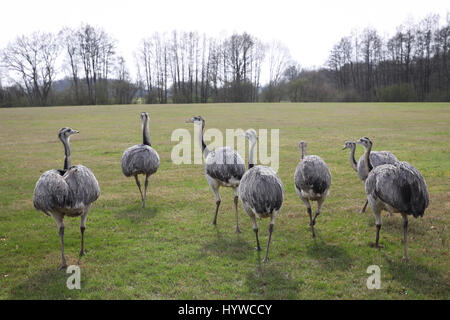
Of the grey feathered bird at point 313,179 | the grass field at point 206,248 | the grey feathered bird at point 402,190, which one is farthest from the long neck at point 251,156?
the grey feathered bird at point 402,190

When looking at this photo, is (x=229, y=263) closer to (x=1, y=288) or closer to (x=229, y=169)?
(x=229, y=169)

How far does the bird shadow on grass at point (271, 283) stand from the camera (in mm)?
5008

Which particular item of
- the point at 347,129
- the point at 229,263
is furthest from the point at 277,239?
the point at 347,129

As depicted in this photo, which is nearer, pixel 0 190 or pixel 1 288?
pixel 1 288

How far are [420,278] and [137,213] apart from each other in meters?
6.28

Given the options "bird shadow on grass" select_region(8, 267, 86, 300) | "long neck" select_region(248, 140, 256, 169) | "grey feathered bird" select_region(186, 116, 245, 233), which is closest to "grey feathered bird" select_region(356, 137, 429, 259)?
"long neck" select_region(248, 140, 256, 169)

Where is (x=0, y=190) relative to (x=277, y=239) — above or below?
above

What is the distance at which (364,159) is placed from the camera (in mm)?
7668

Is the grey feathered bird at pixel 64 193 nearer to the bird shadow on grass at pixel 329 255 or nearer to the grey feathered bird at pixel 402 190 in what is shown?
the bird shadow on grass at pixel 329 255

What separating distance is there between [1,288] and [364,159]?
24.3 feet

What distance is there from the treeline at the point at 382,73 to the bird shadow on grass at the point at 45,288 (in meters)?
67.6

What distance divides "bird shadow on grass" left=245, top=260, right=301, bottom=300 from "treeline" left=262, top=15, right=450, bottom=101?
65.7 metres

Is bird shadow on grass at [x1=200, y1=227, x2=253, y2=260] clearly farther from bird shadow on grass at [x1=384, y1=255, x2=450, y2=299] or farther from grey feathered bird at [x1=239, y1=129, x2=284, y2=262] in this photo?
bird shadow on grass at [x1=384, y1=255, x2=450, y2=299]

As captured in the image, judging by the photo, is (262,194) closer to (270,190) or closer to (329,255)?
(270,190)
